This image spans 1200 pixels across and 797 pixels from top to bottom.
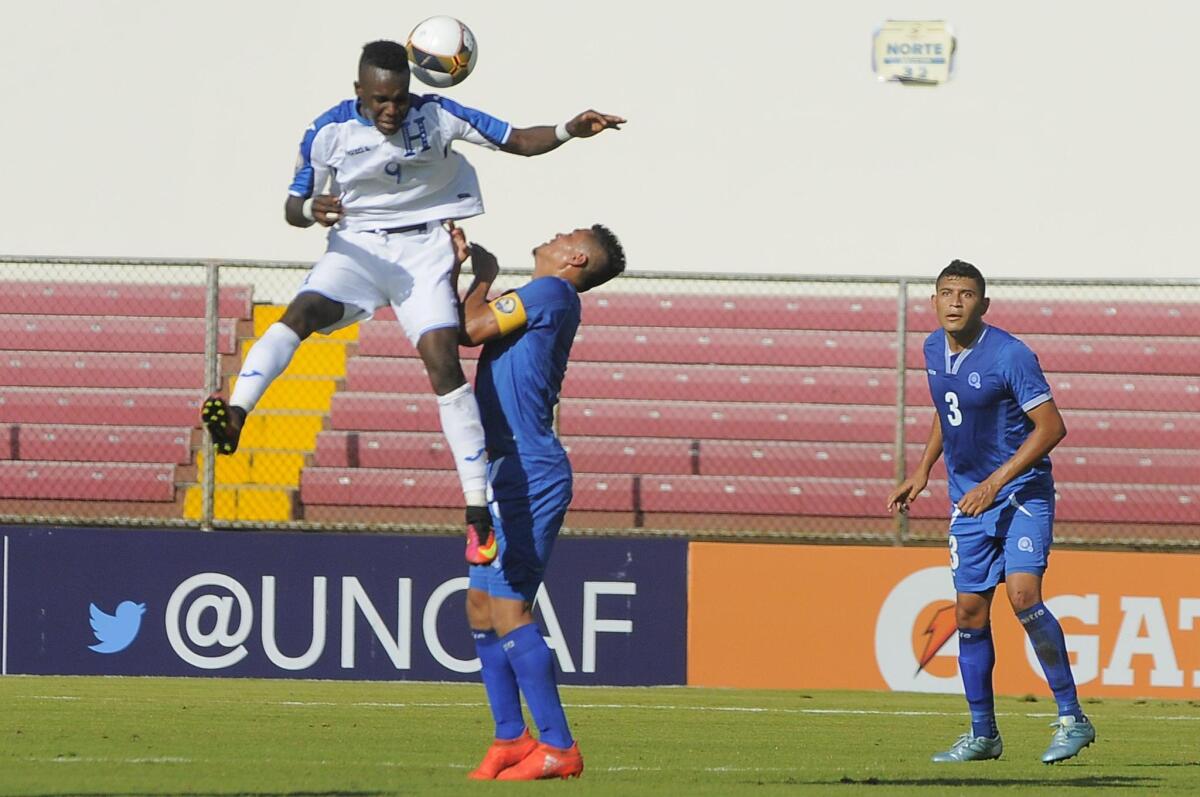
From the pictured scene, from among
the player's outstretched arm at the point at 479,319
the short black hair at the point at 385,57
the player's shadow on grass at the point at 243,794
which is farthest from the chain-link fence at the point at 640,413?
the player's shadow on grass at the point at 243,794

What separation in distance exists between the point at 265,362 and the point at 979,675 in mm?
3077

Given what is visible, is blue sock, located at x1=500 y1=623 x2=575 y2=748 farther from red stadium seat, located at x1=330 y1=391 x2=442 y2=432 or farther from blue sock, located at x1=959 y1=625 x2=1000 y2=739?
red stadium seat, located at x1=330 y1=391 x2=442 y2=432

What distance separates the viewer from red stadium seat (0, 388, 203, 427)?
45.6 ft

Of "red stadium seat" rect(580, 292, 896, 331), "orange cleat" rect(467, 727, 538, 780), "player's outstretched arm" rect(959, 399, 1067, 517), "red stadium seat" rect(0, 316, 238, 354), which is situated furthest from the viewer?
"red stadium seat" rect(580, 292, 896, 331)

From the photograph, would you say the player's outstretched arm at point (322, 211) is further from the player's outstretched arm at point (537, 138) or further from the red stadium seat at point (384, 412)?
the red stadium seat at point (384, 412)

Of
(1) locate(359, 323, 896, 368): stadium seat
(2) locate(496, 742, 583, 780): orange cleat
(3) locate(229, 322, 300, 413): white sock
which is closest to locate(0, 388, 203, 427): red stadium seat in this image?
(1) locate(359, 323, 896, 368): stadium seat

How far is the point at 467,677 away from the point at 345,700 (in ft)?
5.08

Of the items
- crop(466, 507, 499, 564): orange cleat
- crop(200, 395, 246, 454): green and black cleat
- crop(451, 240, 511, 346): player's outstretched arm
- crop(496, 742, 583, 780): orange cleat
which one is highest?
crop(451, 240, 511, 346): player's outstretched arm

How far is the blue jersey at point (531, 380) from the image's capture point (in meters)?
6.63

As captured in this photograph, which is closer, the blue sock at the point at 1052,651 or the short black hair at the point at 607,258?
the short black hair at the point at 607,258

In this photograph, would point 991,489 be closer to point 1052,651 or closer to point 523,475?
point 1052,651

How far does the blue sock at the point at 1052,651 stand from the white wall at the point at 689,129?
8.38m

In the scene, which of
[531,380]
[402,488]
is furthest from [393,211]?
[402,488]

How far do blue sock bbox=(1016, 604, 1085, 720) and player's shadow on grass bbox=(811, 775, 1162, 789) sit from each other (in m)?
→ 0.62
